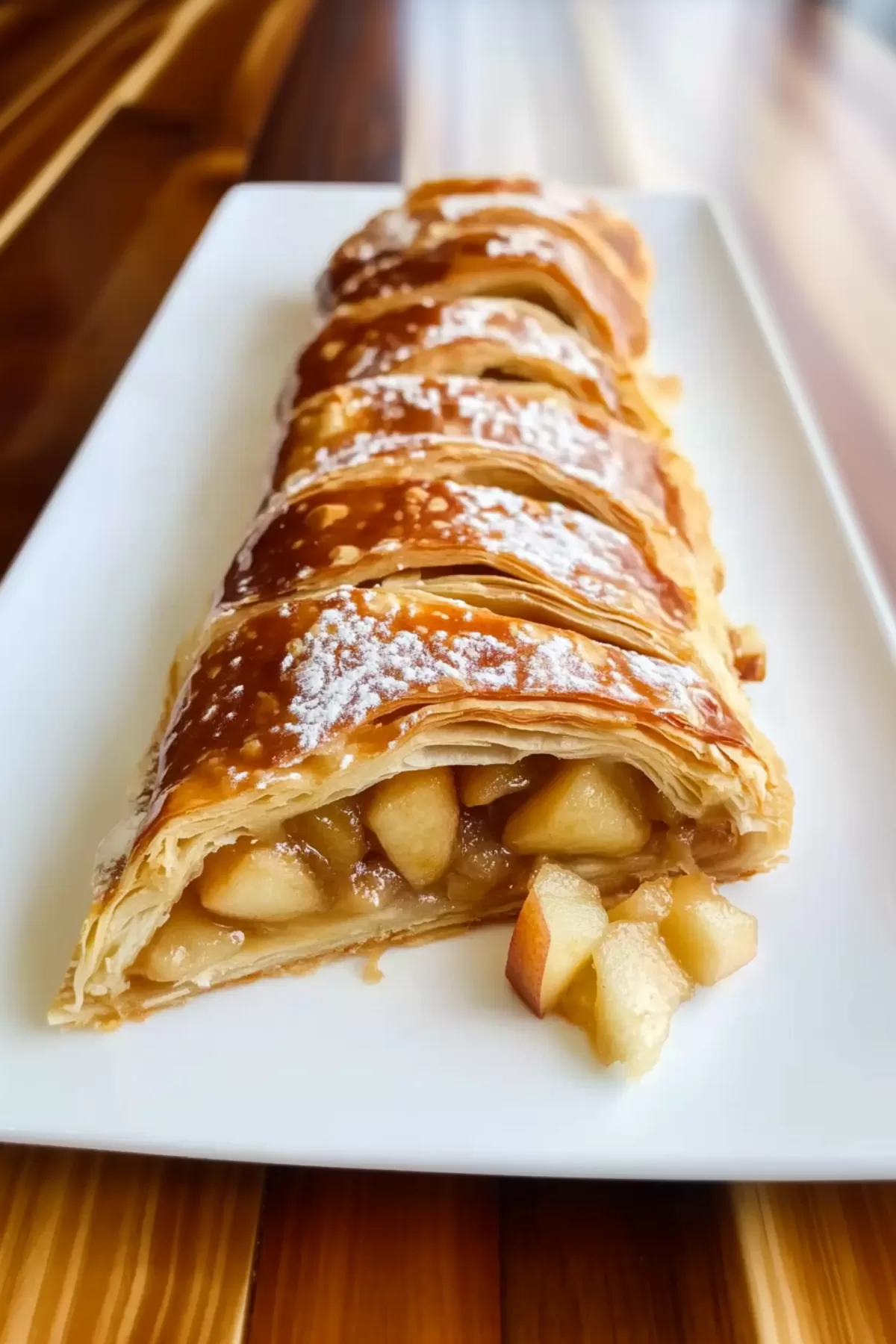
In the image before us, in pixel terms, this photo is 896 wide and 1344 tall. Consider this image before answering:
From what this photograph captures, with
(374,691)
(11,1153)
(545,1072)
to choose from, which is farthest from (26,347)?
(545,1072)

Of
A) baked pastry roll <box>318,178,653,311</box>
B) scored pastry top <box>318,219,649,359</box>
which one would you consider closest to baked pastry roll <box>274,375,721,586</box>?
scored pastry top <box>318,219,649,359</box>

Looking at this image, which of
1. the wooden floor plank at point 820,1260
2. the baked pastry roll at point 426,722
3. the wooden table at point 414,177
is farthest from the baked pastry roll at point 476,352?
the wooden floor plank at point 820,1260

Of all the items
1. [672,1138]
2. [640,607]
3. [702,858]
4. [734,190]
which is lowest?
[672,1138]

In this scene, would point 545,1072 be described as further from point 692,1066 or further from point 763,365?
point 763,365

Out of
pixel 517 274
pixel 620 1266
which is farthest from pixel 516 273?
pixel 620 1266

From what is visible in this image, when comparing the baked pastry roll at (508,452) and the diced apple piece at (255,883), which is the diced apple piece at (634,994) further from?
the baked pastry roll at (508,452)

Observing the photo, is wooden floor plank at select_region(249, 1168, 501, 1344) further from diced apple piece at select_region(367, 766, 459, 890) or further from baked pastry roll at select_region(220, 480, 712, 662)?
baked pastry roll at select_region(220, 480, 712, 662)
